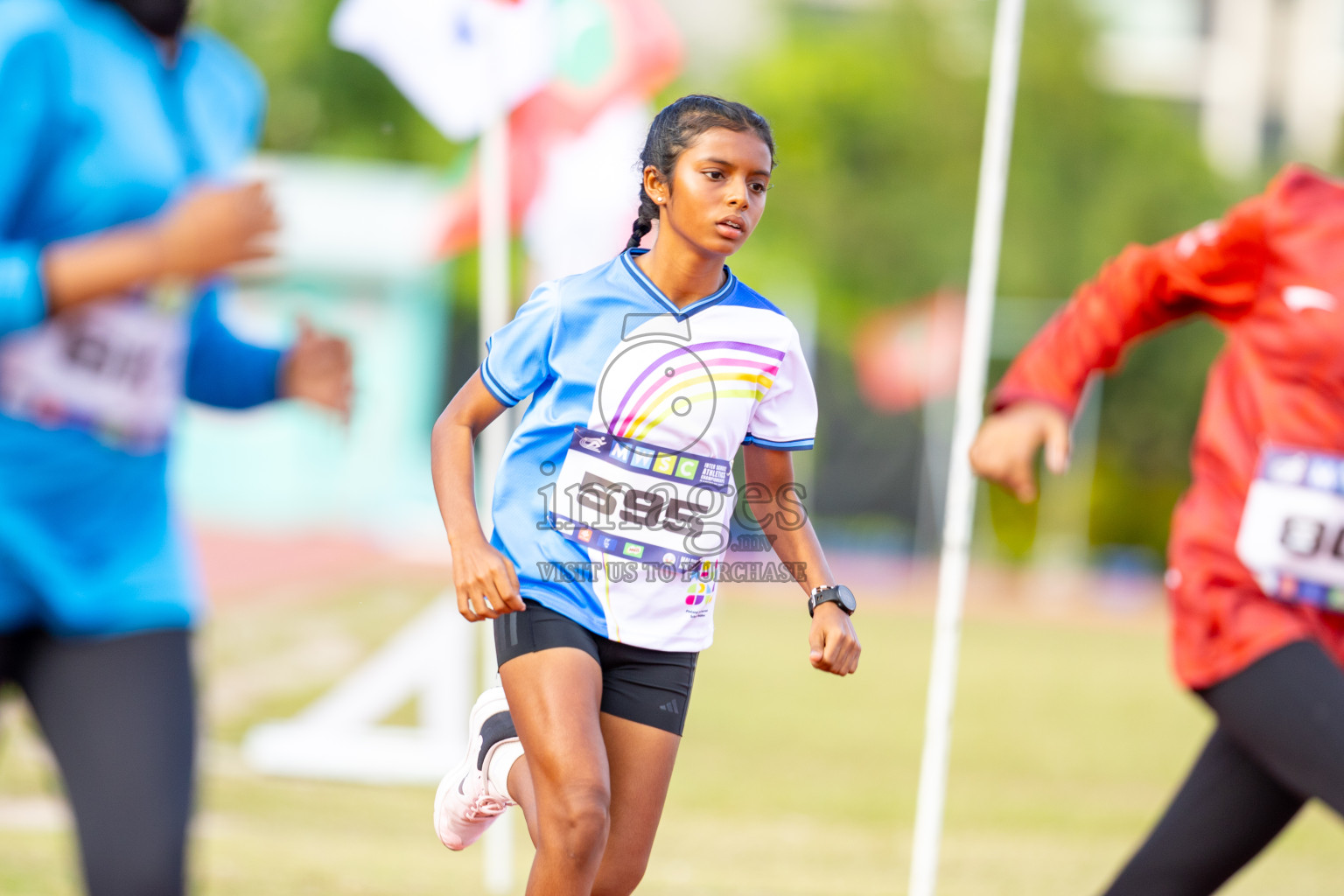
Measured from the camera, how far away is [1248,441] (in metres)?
3.17

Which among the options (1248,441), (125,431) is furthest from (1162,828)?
(125,431)

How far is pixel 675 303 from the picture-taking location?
7.72 feet

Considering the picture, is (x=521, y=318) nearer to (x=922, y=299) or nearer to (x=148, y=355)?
(x=148, y=355)

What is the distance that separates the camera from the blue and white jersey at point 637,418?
233cm

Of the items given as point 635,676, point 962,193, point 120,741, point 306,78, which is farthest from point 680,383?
point 962,193

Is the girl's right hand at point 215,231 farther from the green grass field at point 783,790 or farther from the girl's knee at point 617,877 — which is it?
the green grass field at point 783,790

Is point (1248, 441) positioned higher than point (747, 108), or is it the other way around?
point (747, 108)

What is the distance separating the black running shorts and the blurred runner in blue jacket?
0.51 meters

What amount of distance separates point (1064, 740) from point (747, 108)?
8.89m

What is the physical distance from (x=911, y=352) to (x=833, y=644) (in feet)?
75.6

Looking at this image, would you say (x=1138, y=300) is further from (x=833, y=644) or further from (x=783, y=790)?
(x=783, y=790)

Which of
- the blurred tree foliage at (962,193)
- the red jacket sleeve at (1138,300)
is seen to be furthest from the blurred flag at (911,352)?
the red jacket sleeve at (1138,300)

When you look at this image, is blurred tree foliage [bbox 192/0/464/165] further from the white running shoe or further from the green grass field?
the white running shoe

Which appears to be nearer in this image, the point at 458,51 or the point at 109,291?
the point at 109,291
